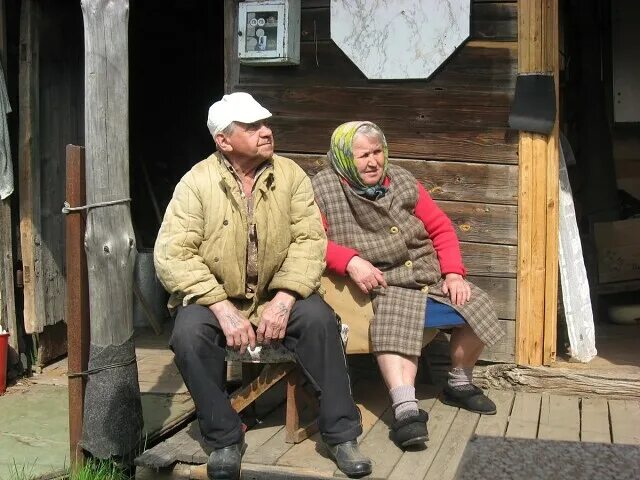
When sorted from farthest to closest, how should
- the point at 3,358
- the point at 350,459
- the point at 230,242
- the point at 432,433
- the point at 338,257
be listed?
1. the point at 3,358
2. the point at 338,257
3. the point at 432,433
4. the point at 230,242
5. the point at 350,459

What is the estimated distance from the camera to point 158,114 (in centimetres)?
743

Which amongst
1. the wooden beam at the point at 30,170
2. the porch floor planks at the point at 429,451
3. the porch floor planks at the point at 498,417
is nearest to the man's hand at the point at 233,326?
the porch floor planks at the point at 429,451

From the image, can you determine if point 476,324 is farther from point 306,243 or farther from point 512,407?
point 306,243

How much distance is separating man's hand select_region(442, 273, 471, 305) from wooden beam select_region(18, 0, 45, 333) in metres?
2.46

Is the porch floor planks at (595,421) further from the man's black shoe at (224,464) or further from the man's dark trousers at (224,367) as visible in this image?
the man's black shoe at (224,464)

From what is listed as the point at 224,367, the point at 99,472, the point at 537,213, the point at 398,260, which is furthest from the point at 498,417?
the point at 99,472

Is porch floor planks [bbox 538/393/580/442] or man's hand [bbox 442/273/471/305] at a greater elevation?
man's hand [bbox 442/273/471/305]

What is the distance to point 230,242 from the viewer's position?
385cm

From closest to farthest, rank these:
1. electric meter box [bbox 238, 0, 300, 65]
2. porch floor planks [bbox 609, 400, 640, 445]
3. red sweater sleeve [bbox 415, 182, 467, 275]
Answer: porch floor planks [bbox 609, 400, 640, 445] < red sweater sleeve [bbox 415, 182, 467, 275] < electric meter box [bbox 238, 0, 300, 65]

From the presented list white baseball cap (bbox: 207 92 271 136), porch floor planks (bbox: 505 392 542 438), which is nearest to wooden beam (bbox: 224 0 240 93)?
white baseball cap (bbox: 207 92 271 136)

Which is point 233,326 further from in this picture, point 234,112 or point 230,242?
point 234,112

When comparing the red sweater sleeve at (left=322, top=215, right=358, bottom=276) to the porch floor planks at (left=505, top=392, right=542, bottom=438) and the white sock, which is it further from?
the porch floor planks at (left=505, top=392, right=542, bottom=438)

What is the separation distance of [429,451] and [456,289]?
0.77 metres

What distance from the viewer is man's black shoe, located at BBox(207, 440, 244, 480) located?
3643 millimetres
